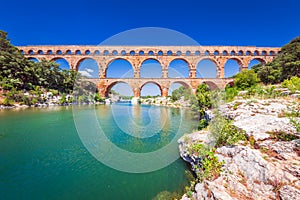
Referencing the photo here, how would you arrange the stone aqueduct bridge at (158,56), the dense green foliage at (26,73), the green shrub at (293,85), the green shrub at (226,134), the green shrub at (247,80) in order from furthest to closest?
1. the stone aqueduct bridge at (158,56)
2. the dense green foliage at (26,73)
3. the green shrub at (247,80)
4. the green shrub at (293,85)
5. the green shrub at (226,134)

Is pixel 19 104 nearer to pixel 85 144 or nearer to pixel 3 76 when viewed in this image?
pixel 3 76

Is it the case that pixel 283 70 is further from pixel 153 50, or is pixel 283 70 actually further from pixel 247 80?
pixel 153 50

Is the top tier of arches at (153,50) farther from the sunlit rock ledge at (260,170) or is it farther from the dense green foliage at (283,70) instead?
the sunlit rock ledge at (260,170)

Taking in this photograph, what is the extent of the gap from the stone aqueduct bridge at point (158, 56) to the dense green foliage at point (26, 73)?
13.3 feet

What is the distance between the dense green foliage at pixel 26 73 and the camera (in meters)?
14.2

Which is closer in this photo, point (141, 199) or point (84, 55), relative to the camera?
point (141, 199)

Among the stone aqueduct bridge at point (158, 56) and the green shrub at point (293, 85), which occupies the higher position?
the stone aqueduct bridge at point (158, 56)

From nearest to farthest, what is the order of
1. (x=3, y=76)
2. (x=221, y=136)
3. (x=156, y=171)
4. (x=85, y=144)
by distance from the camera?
(x=221, y=136)
(x=156, y=171)
(x=85, y=144)
(x=3, y=76)

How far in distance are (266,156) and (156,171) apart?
7.17ft

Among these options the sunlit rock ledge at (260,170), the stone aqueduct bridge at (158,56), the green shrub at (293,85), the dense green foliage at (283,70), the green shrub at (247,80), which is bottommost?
the sunlit rock ledge at (260,170)

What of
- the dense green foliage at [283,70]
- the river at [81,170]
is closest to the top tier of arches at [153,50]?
the dense green foliage at [283,70]

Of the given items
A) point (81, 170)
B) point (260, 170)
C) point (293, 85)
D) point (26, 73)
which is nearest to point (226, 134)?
point (260, 170)

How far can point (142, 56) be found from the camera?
2205cm

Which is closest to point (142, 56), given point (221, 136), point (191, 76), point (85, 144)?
point (191, 76)
